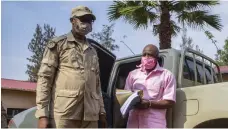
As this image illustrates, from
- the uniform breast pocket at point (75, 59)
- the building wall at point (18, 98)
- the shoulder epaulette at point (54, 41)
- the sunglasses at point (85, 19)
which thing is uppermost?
the sunglasses at point (85, 19)

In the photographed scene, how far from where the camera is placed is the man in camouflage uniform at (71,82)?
9.29 ft

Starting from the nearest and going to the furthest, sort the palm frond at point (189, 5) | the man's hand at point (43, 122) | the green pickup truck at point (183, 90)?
the man's hand at point (43, 122), the green pickup truck at point (183, 90), the palm frond at point (189, 5)

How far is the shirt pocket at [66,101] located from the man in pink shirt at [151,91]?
2.60ft

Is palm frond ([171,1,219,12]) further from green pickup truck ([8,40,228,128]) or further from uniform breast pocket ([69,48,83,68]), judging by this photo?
uniform breast pocket ([69,48,83,68])

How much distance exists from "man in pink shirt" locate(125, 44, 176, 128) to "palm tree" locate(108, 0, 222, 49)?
21.8ft

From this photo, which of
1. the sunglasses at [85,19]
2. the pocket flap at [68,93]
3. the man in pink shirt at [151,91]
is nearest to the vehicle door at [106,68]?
the man in pink shirt at [151,91]

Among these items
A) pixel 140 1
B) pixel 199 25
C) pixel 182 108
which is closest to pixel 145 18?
pixel 140 1

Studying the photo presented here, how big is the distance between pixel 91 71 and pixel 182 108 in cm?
102

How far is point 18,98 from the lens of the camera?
49.3 ft

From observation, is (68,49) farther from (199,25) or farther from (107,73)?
(199,25)

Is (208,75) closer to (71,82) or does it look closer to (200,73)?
(200,73)

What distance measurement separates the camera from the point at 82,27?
→ 9.71ft

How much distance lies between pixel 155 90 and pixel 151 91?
4cm

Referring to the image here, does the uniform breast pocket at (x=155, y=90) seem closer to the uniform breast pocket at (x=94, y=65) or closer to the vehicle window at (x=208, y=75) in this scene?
the uniform breast pocket at (x=94, y=65)
